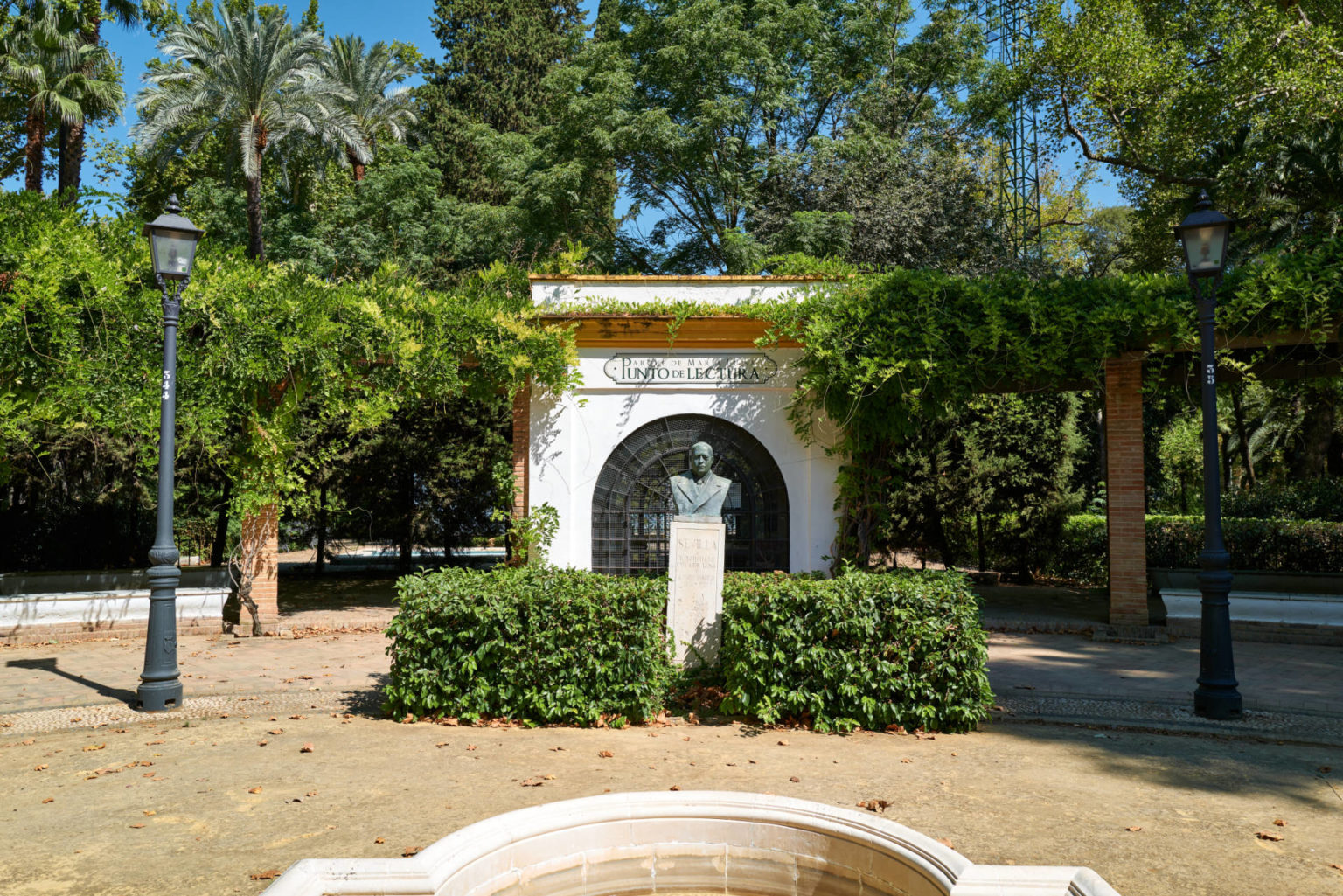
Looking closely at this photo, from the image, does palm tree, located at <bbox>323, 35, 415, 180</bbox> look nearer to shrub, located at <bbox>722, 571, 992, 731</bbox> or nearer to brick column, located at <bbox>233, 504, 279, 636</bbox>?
brick column, located at <bbox>233, 504, 279, 636</bbox>

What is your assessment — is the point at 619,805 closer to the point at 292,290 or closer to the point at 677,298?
the point at 677,298

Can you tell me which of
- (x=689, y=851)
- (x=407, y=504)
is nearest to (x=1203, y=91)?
(x=689, y=851)

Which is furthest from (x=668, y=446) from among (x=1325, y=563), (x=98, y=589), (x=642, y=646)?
(x=1325, y=563)

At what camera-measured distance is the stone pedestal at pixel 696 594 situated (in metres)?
7.47

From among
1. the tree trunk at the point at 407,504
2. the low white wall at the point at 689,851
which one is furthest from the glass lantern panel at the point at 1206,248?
the tree trunk at the point at 407,504

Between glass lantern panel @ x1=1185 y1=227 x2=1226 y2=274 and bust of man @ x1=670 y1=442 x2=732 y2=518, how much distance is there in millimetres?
4506

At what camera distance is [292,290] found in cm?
1095

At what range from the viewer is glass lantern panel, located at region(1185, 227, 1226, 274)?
727cm

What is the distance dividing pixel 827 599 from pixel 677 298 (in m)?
6.03

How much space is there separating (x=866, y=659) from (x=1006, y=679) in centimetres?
291

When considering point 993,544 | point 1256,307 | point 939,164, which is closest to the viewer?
point 1256,307

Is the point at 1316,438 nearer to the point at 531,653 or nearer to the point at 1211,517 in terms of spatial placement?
the point at 1211,517

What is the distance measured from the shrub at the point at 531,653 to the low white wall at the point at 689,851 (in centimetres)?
286

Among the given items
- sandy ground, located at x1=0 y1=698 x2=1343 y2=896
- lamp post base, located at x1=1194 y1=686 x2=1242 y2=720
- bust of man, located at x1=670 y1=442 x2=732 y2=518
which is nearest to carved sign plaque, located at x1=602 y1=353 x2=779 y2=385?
bust of man, located at x1=670 y1=442 x2=732 y2=518
